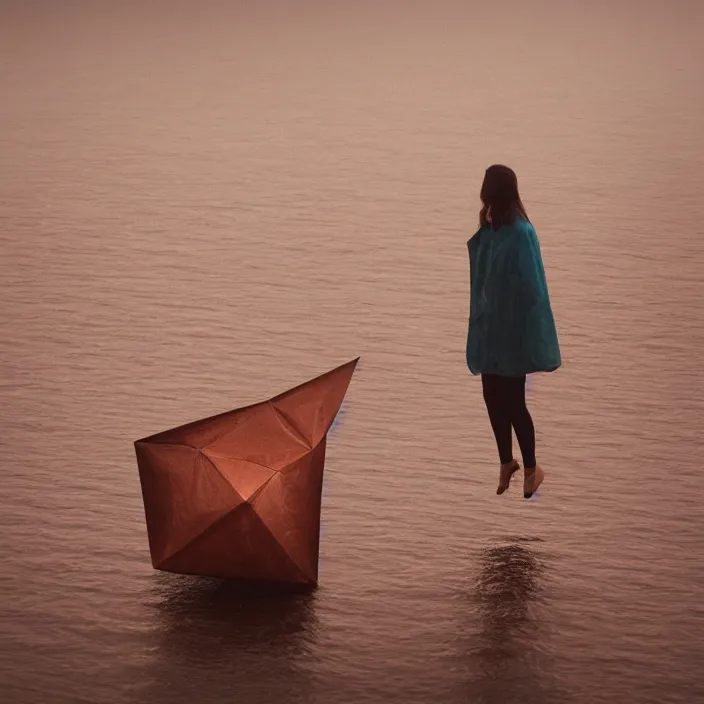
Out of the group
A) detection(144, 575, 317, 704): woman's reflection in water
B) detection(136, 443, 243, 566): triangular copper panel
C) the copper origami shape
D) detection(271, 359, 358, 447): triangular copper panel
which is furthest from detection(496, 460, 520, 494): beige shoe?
detection(136, 443, 243, 566): triangular copper panel

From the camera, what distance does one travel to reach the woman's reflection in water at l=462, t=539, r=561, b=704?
13.5 ft

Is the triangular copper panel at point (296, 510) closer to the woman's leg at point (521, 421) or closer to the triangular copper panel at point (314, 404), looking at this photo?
the triangular copper panel at point (314, 404)

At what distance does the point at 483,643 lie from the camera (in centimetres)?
438

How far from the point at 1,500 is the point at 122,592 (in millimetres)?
930

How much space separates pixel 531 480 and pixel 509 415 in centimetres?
22

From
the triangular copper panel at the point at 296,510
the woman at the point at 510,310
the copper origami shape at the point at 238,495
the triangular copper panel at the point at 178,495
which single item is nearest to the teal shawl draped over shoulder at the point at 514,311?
the woman at the point at 510,310

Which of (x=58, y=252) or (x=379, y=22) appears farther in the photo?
(x=379, y=22)

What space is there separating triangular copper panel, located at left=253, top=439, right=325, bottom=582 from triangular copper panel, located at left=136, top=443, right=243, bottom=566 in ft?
0.31

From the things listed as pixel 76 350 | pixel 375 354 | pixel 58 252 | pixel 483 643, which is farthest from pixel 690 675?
pixel 58 252

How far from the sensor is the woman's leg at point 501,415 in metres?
5.45

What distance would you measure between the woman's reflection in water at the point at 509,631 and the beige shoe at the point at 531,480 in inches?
13.8

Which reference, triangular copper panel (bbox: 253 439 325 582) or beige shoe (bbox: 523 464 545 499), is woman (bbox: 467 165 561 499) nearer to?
beige shoe (bbox: 523 464 545 499)

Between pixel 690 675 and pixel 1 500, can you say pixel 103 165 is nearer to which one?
pixel 1 500

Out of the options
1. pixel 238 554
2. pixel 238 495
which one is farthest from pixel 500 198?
pixel 238 554
